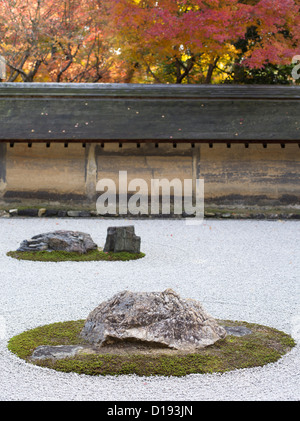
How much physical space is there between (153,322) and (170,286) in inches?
85.6

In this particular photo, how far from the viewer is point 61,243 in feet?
25.6

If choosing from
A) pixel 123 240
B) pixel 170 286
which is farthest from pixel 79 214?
pixel 170 286

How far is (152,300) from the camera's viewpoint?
378 cm

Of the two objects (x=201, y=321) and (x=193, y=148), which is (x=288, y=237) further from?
(x=201, y=321)

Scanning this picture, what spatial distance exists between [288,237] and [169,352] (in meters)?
6.53

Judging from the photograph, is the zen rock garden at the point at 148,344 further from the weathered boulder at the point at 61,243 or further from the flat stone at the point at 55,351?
the weathered boulder at the point at 61,243

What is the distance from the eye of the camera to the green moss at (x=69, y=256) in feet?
24.2

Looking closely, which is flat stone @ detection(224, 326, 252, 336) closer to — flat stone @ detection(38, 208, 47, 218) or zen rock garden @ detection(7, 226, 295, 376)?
zen rock garden @ detection(7, 226, 295, 376)

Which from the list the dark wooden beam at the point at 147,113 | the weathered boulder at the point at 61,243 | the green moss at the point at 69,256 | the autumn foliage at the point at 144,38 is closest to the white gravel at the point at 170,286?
the green moss at the point at 69,256

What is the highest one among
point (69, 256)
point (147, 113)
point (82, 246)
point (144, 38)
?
point (144, 38)

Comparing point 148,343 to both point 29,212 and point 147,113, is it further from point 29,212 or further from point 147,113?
point 147,113

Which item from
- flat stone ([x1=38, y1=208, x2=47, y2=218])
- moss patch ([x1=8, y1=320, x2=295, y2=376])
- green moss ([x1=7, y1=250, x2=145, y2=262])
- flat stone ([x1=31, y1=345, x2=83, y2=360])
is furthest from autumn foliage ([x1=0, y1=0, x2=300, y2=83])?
flat stone ([x1=31, y1=345, x2=83, y2=360])

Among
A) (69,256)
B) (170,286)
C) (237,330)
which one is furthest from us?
(69,256)
